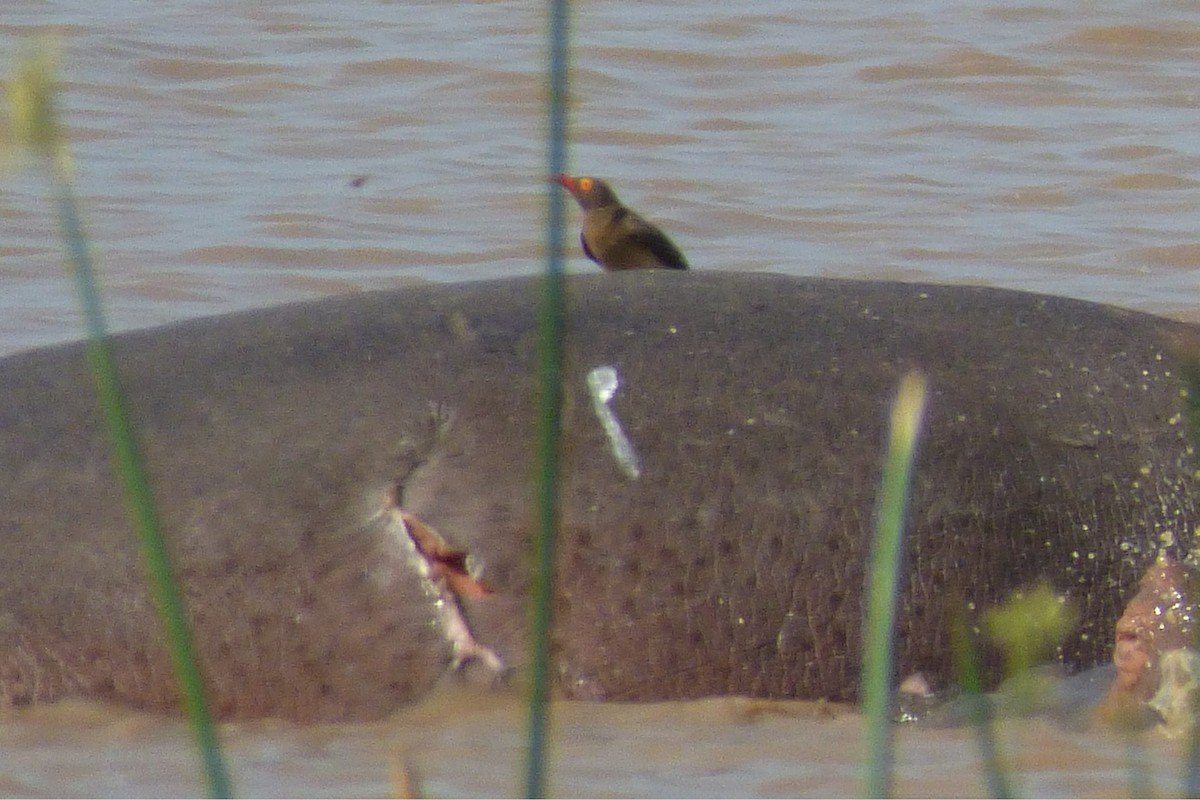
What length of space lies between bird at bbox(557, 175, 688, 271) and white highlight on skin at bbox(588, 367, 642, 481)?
2003 mm

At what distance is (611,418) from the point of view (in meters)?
2.62

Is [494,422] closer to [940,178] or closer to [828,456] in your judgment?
[828,456]

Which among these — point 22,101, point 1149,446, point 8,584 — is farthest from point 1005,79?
point 22,101

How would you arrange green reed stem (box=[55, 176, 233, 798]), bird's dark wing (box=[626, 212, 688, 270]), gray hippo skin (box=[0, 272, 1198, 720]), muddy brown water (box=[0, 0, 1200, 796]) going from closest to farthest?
green reed stem (box=[55, 176, 233, 798]), gray hippo skin (box=[0, 272, 1198, 720]), bird's dark wing (box=[626, 212, 688, 270]), muddy brown water (box=[0, 0, 1200, 796])

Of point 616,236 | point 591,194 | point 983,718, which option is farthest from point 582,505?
point 591,194

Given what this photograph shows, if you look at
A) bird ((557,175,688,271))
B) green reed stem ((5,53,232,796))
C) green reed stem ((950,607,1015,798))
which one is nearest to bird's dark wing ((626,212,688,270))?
bird ((557,175,688,271))

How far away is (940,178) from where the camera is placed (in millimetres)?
7016

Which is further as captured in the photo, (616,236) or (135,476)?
(616,236)

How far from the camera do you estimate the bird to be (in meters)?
4.70

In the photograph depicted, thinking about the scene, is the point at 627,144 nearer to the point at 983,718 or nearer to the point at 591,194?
the point at 591,194

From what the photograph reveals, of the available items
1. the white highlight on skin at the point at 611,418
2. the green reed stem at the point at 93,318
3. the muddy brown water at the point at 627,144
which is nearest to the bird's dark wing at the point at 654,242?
the muddy brown water at the point at 627,144

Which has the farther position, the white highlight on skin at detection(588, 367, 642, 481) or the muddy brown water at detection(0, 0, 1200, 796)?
the muddy brown water at detection(0, 0, 1200, 796)

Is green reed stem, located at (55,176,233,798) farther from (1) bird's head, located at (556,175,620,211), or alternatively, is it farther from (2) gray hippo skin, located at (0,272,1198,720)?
(1) bird's head, located at (556,175,620,211)

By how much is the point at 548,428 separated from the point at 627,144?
6.56 m
